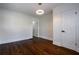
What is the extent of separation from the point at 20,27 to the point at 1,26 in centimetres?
110

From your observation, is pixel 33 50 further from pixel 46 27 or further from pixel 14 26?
pixel 46 27

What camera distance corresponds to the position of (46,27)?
4727 millimetres

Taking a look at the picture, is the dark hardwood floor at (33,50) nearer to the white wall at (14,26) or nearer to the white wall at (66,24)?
the white wall at (66,24)

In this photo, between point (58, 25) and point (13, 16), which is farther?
point (13, 16)

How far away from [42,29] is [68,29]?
8.65ft

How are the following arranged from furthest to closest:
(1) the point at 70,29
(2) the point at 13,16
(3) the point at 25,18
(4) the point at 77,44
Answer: (3) the point at 25,18 < (2) the point at 13,16 < (1) the point at 70,29 < (4) the point at 77,44

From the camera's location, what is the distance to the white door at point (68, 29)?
250cm

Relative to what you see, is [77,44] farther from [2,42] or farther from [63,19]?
[2,42]

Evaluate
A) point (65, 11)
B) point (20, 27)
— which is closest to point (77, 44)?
point (65, 11)

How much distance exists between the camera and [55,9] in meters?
3.26

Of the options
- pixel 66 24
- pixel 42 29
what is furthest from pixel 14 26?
pixel 66 24

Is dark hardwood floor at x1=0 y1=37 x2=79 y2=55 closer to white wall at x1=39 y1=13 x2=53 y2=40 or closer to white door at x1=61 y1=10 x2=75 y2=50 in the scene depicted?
white door at x1=61 y1=10 x2=75 y2=50

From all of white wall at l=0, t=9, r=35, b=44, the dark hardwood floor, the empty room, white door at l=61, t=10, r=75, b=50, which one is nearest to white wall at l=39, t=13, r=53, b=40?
the empty room

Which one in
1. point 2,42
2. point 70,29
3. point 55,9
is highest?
point 55,9
